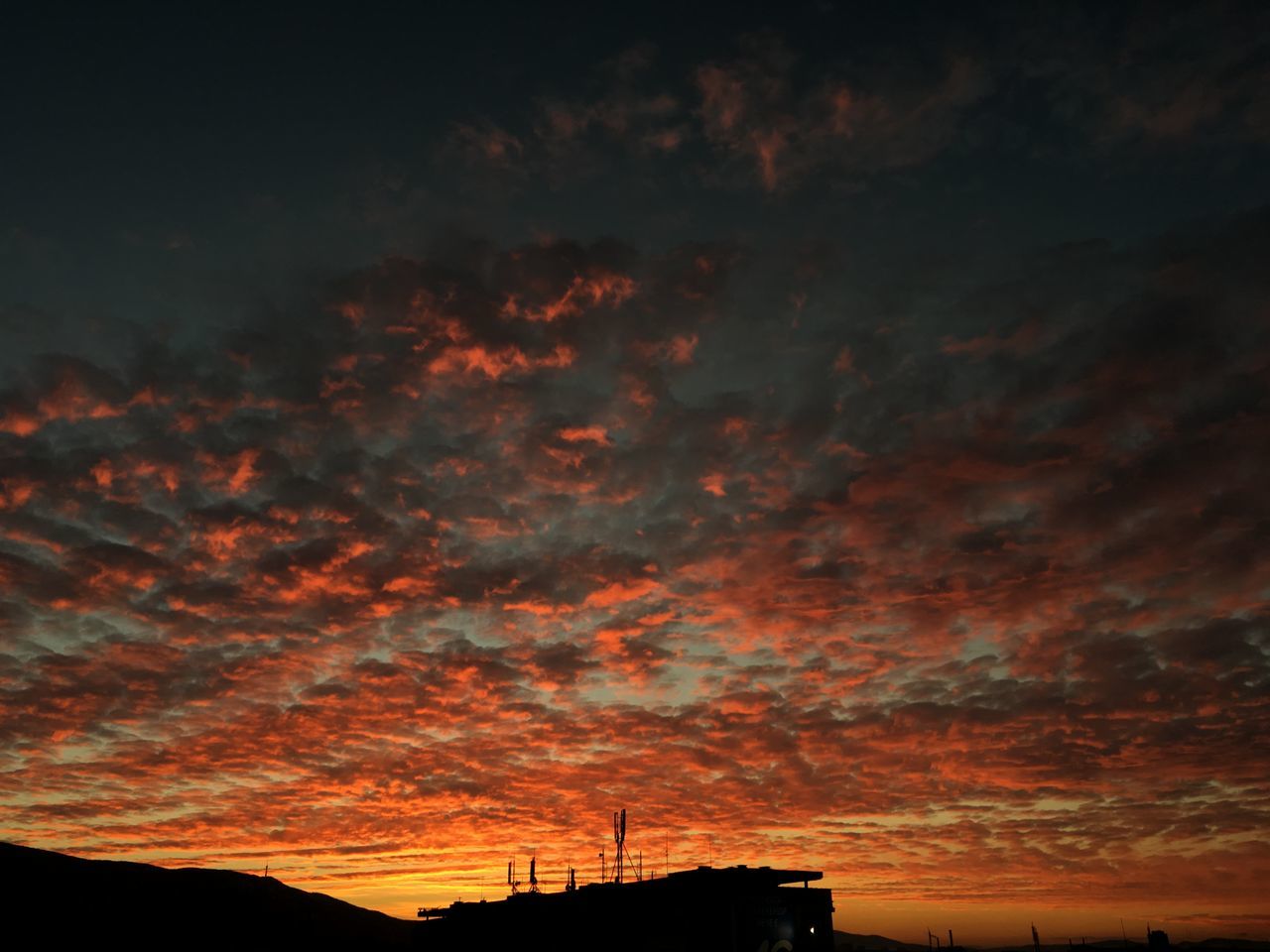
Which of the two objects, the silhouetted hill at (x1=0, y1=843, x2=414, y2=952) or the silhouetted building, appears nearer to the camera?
the silhouetted building

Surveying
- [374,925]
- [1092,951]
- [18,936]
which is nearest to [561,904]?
[18,936]

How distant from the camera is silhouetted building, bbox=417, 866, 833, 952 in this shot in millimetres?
42844

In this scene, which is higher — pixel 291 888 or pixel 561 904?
pixel 291 888

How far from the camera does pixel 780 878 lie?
44188 mm

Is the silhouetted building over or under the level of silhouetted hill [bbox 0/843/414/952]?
under

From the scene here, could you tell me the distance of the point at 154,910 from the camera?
123688 mm

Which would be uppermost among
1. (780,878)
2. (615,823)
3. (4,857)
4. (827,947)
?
(4,857)

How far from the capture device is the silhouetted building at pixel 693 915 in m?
42.8

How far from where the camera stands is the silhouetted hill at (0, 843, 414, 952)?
110m

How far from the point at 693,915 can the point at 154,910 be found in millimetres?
112697

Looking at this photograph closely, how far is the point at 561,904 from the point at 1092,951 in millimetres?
170097

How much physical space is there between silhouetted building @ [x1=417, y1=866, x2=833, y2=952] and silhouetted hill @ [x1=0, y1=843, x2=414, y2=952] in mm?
61303

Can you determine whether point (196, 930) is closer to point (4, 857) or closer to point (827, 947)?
point (4, 857)

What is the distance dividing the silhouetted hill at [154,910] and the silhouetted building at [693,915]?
61303 mm
